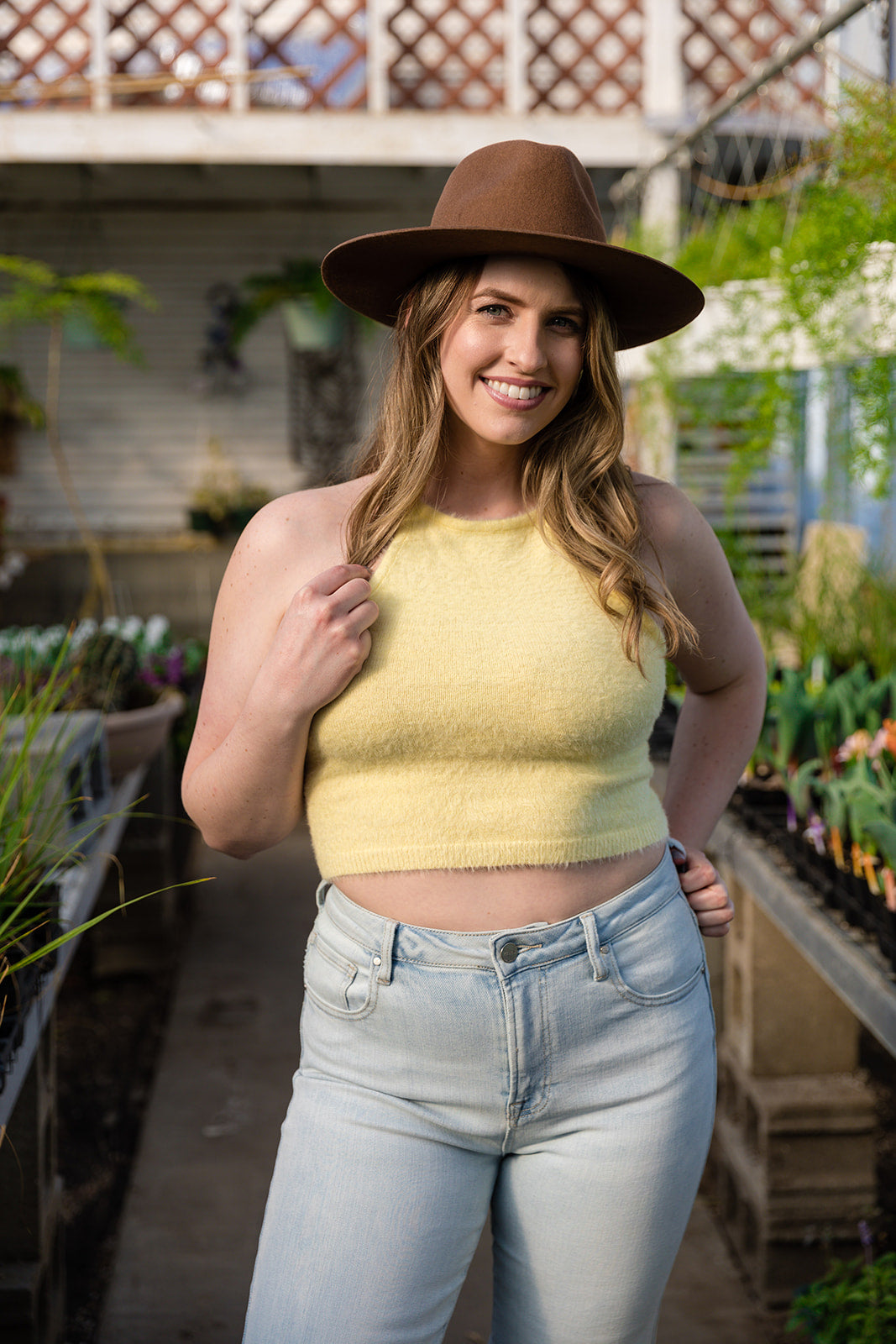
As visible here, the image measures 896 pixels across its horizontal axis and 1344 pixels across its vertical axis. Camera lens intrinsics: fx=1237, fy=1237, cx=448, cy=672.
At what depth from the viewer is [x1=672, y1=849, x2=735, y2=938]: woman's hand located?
1471 millimetres

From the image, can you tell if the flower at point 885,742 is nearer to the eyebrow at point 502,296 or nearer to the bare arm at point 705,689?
the bare arm at point 705,689

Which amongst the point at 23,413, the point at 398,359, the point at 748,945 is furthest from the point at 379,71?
the point at 398,359

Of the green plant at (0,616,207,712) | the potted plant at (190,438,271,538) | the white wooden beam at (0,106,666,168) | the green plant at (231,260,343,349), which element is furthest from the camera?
the potted plant at (190,438,271,538)

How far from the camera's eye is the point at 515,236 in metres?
1.26

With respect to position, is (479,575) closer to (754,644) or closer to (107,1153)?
(754,644)

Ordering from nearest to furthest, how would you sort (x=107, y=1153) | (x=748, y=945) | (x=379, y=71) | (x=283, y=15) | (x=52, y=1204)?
(x=52, y=1204), (x=748, y=945), (x=107, y=1153), (x=379, y=71), (x=283, y=15)

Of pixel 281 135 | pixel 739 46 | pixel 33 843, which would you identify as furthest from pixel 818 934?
pixel 739 46

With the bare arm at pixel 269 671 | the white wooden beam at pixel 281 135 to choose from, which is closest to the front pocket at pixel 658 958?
the bare arm at pixel 269 671

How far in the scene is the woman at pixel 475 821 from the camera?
47.2 inches

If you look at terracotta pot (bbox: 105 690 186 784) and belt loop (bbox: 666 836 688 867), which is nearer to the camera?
belt loop (bbox: 666 836 688 867)

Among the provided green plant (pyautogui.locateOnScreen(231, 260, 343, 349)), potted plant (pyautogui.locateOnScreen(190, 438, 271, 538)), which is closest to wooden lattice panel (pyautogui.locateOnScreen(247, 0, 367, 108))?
green plant (pyautogui.locateOnScreen(231, 260, 343, 349))

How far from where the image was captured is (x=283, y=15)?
10.0 metres

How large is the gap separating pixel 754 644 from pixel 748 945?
1556 mm

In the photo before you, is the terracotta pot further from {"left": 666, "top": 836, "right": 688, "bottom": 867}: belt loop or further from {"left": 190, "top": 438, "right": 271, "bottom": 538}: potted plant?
{"left": 190, "top": 438, "right": 271, "bottom": 538}: potted plant
